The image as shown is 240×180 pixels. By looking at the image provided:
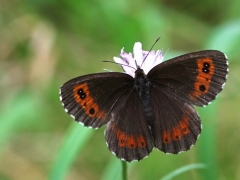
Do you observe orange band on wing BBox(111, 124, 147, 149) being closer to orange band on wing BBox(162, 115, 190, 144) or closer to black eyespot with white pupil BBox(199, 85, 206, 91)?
orange band on wing BBox(162, 115, 190, 144)

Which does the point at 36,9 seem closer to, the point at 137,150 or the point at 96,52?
the point at 96,52

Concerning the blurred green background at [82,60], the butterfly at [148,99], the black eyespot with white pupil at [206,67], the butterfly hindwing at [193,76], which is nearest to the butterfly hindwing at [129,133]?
the butterfly at [148,99]

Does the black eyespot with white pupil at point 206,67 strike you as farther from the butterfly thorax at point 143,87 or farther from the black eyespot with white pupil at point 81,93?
the black eyespot with white pupil at point 81,93

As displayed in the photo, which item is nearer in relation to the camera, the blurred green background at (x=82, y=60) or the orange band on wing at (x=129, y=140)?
the orange band on wing at (x=129, y=140)

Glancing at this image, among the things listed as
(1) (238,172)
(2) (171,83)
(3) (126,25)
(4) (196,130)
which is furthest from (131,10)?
(4) (196,130)

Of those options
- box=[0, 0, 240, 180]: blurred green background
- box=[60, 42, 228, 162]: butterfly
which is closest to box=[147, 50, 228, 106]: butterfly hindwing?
box=[60, 42, 228, 162]: butterfly

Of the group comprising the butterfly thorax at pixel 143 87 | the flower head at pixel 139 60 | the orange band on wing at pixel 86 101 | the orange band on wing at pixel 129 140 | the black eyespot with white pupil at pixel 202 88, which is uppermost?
the flower head at pixel 139 60

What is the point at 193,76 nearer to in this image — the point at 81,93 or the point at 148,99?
the point at 148,99

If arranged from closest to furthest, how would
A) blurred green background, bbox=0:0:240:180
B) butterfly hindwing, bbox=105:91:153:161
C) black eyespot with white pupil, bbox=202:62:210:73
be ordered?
butterfly hindwing, bbox=105:91:153:161 → black eyespot with white pupil, bbox=202:62:210:73 → blurred green background, bbox=0:0:240:180
